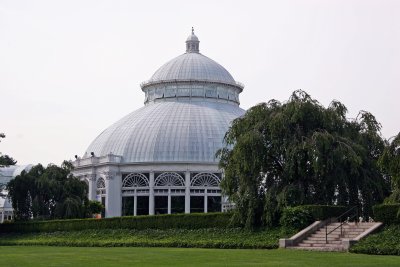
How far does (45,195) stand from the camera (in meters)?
58.2

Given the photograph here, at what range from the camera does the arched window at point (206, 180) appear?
82.8 meters

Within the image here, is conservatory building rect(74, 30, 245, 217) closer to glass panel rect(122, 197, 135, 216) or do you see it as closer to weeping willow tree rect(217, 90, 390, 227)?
glass panel rect(122, 197, 135, 216)

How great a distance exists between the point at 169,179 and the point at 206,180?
4.41m

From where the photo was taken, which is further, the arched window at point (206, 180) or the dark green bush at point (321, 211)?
the arched window at point (206, 180)

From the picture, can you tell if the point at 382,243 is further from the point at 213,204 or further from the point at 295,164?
the point at 213,204

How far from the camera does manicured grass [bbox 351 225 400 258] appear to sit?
27000 mm

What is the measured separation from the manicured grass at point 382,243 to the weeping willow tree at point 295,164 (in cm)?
725

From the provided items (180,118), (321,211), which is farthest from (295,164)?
(180,118)

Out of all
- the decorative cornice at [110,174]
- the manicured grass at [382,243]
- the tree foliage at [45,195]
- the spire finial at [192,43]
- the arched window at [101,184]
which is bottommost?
the manicured grass at [382,243]

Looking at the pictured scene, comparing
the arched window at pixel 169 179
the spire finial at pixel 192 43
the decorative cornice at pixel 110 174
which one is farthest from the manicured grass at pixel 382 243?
the spire finial at pixel 192 43

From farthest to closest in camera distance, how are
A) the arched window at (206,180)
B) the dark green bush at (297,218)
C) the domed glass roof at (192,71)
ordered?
the domed glass roof at (192,71)
the arched window at (206,180)
the dark green bush at (297,218)

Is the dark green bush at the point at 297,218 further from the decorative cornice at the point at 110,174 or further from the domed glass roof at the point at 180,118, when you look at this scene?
the decorative cornice at the point at 110,174

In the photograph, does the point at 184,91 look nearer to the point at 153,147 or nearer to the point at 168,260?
the point at 153,147

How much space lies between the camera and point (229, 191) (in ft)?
130
